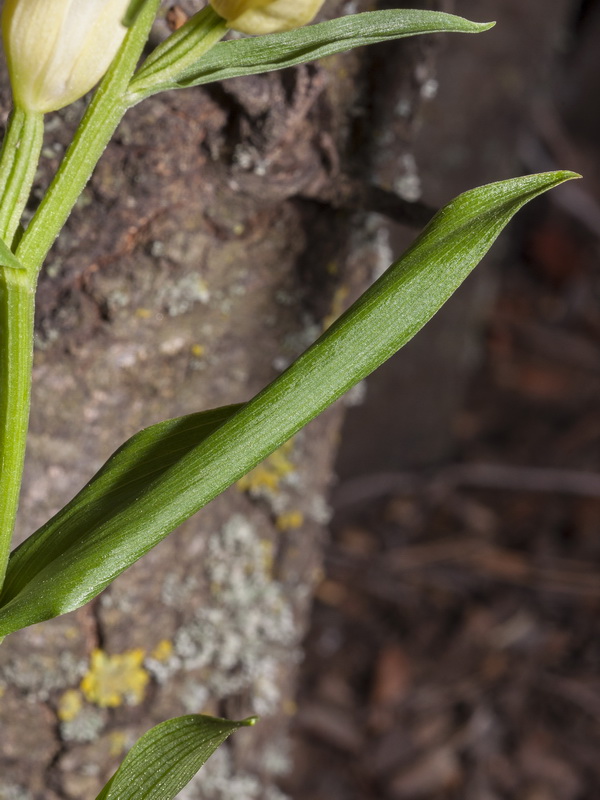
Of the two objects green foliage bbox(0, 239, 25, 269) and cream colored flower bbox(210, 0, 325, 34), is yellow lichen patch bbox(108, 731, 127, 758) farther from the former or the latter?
cream colored flower bbox(210, 0, 325, 34)

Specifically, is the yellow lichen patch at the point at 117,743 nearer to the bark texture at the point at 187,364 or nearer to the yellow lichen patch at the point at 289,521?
the bark texture at the point at 187,364

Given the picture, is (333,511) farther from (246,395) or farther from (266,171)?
(266,171)

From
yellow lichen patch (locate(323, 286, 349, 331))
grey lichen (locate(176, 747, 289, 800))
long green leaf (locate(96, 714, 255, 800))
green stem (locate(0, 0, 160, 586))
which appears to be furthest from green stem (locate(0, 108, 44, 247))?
grey lichen (locate(176, 747, 289, 800))

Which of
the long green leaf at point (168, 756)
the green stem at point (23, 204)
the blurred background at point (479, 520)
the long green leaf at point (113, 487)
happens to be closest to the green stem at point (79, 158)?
the green stem at point (23, 204)

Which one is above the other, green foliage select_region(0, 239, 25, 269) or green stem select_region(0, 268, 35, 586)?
green foliage select_region(0, 239, 25, 269)

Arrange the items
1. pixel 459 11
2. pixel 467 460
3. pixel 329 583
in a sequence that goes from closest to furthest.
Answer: pixel 459 11, pixel 329 583, pixel 467 460

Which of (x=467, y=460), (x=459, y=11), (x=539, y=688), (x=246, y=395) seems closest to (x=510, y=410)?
(x=467, y=460)

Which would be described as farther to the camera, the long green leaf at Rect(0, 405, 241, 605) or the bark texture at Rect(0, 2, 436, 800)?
the bark texture at Rect(0, 2, 436, 800)
